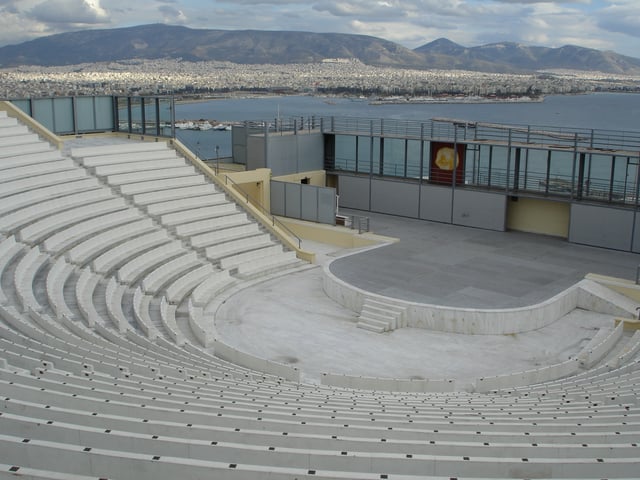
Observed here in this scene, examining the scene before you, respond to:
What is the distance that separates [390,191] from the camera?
3169cm

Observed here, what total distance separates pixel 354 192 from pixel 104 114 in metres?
11.8

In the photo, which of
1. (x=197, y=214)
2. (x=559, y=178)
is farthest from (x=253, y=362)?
(x=559, y=178)

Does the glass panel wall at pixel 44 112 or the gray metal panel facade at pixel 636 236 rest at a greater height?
the glass panel wall at pixel 44 112

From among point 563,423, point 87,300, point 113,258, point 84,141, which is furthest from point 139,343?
point 84,141

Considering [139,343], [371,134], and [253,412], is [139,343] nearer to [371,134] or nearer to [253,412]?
[253,412]

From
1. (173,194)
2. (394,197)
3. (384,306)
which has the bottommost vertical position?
(384,306)

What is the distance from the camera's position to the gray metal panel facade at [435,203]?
30.1m

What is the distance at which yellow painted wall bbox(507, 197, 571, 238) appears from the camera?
27922 millimetres

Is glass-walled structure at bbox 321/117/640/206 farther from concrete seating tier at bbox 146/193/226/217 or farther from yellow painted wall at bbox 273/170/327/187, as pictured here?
concrete seating tier at bbox 146/193/226/217

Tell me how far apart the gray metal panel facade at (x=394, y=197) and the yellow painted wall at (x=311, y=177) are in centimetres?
276

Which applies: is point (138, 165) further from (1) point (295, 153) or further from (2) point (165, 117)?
(1) point (295, 153)

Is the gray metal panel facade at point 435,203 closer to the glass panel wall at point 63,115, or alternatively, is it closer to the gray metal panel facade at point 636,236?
the gray metal panel facade at point 636,236

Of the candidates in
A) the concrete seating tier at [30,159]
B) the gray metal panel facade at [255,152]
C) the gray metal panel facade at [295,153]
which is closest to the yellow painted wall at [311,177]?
the gray metal panel facade at [295,153]

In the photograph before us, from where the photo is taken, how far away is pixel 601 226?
25.9 m
